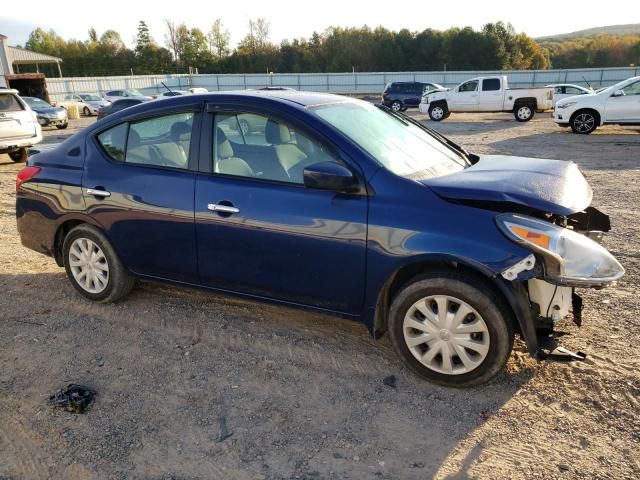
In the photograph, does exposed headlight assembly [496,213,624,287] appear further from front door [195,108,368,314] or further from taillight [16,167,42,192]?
taillight [16,167,42,192]

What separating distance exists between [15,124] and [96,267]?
9321 mm

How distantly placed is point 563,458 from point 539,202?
136cm

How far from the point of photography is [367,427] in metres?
2.89

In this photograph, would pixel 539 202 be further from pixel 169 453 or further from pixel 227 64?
pixel 227 64

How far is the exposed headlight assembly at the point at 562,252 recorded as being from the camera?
2.84 metres

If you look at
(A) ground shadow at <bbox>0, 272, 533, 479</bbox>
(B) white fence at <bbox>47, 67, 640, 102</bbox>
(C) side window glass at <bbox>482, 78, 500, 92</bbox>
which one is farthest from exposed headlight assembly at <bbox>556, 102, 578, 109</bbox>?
(B) white fence at <bbox>47, 67, 640, 102</bbox>

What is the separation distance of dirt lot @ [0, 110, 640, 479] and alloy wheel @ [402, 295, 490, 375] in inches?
7.4

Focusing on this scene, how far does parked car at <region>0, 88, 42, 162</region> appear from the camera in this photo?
11625 millimetres

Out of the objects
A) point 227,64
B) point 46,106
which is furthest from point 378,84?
point 227,64

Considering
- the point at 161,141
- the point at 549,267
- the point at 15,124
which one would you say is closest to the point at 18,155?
the point at 15,124

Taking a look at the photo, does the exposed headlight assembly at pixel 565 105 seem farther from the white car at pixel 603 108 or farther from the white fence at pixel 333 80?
the white fence at pixel 333 80

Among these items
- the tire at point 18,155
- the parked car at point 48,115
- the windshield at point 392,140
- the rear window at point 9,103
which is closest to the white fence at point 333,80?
the parked car at point 48,115

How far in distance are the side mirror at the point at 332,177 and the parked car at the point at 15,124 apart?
36.1 ft

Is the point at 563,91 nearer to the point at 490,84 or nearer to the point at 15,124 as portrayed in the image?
the point at 490,84
